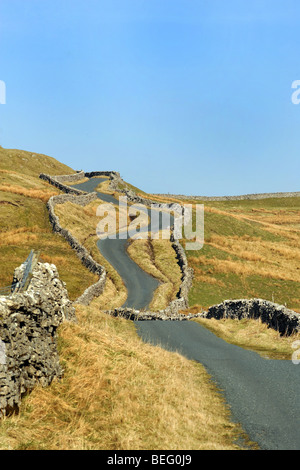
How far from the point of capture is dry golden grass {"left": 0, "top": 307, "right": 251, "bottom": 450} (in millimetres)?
10547

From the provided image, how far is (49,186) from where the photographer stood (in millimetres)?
91875

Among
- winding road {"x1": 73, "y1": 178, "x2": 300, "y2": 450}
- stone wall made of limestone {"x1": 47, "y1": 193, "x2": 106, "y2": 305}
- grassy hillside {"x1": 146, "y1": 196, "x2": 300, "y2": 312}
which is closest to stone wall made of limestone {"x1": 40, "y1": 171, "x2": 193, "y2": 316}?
stone wall made of limestone {"x1": 47, "y1": 193, "x2": 106, "y2": 305}

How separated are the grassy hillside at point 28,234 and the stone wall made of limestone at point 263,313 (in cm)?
1414

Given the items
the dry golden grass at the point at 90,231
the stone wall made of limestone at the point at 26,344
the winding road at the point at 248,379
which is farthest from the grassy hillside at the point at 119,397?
the dry golden grass at the point at 90,231

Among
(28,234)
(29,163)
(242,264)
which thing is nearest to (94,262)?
(28,234)

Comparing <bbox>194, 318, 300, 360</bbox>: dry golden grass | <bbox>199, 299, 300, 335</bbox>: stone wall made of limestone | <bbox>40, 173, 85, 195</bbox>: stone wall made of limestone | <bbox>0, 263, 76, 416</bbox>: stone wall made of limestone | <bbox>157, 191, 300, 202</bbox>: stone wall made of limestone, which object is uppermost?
<bbox>157, 191, 300, 202</bbox>: stone wall made of limestone

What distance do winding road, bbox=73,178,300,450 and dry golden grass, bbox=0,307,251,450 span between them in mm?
828

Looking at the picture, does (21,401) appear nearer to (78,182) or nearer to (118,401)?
(118,401)

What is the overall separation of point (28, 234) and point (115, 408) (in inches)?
1879

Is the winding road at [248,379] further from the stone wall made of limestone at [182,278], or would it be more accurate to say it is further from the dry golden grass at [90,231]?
the dry golden grass at [90,231]

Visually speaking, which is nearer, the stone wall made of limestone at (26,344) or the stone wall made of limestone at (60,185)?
the stone wall made of limestone at (26,344)

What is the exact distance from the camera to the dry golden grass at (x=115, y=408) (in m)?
10.5

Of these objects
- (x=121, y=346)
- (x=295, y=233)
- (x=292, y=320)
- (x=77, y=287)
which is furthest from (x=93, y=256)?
(x=295, y=233)

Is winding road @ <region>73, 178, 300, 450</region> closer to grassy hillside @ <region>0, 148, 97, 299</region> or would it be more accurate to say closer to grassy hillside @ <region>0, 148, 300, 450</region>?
grassy hillside @ <region>0, 148, 300, 450</region>
